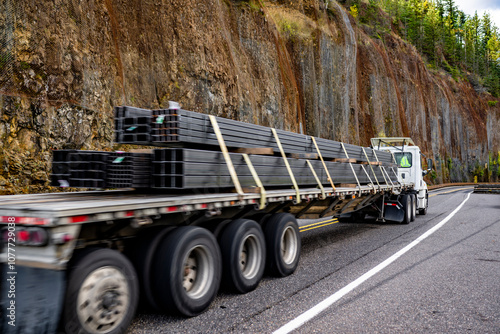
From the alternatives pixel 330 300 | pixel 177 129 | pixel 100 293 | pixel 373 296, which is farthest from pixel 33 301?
pixel 373 296

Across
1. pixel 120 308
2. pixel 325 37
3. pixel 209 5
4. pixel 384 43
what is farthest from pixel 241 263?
pixel 384 43

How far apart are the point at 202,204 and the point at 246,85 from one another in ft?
64.2

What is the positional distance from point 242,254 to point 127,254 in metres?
1.80

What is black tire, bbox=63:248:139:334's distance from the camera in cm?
318

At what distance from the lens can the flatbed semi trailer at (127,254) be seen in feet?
10.2

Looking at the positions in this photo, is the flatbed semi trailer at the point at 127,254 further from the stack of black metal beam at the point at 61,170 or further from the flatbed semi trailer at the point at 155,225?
the stack of black metal beam at the point at 61,170

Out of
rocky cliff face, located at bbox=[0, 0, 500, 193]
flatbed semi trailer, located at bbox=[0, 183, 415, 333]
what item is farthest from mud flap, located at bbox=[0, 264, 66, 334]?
rocky cliff face, located at bbox=[0, 0, 500, 193]

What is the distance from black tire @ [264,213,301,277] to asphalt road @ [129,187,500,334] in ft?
0.59

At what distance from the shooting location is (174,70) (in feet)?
59.2

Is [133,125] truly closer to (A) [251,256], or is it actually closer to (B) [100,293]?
(B) [100,293]

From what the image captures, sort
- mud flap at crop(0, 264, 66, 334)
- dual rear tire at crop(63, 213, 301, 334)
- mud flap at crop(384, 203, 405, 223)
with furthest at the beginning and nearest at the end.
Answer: mud flap at crop(384, 203, 405, 223) < dual rear tire at crop(63, 213, 301, 334) < mud flap at crop(0, 264, 66, 334)

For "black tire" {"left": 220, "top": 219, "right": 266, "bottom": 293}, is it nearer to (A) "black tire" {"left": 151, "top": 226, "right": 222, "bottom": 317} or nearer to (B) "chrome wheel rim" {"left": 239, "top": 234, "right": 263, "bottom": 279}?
(B) "chrome wheel rim" {"left": 239, "top": 234, "right": 263, "bottom": 279}

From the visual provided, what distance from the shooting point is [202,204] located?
14.9 feet

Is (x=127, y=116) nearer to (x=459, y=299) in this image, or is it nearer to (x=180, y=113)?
(x=180, y=113)
